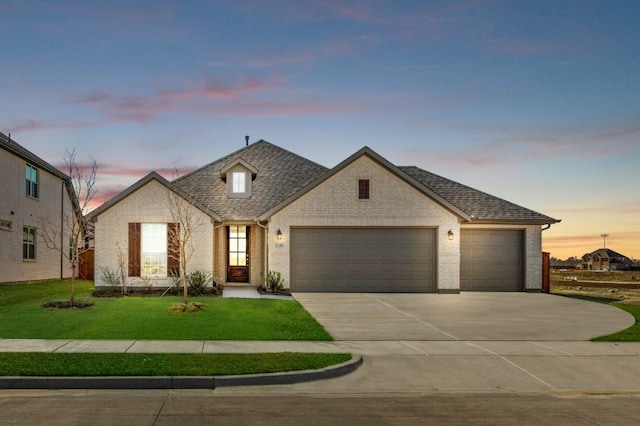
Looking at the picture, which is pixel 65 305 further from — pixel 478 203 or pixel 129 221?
pixel 478 203

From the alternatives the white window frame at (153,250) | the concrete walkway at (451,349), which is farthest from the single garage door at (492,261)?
the white window frame at (153,250)

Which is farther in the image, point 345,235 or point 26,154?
point 26,154

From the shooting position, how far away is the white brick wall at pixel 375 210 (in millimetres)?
23328

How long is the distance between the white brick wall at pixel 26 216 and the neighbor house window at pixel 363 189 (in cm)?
1394

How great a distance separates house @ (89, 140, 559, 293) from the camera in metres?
22.4

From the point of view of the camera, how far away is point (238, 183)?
26406 mm

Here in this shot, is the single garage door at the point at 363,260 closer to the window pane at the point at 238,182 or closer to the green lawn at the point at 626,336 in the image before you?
the window pane at the point at 238,182

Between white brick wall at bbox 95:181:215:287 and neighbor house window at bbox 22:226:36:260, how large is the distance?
8206mm

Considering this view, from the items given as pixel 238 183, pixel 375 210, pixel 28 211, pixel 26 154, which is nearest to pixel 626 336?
pixel 375 210

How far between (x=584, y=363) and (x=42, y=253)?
28085mm

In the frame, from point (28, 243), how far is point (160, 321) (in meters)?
18.3

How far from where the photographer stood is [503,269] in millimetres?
24828

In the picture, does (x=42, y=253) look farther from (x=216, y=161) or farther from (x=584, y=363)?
(x=584, y=363)

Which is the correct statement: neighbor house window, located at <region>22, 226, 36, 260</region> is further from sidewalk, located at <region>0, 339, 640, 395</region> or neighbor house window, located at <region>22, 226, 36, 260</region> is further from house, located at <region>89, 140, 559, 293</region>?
sidewalk, located at <region>0, 339, 640, 395</region>
